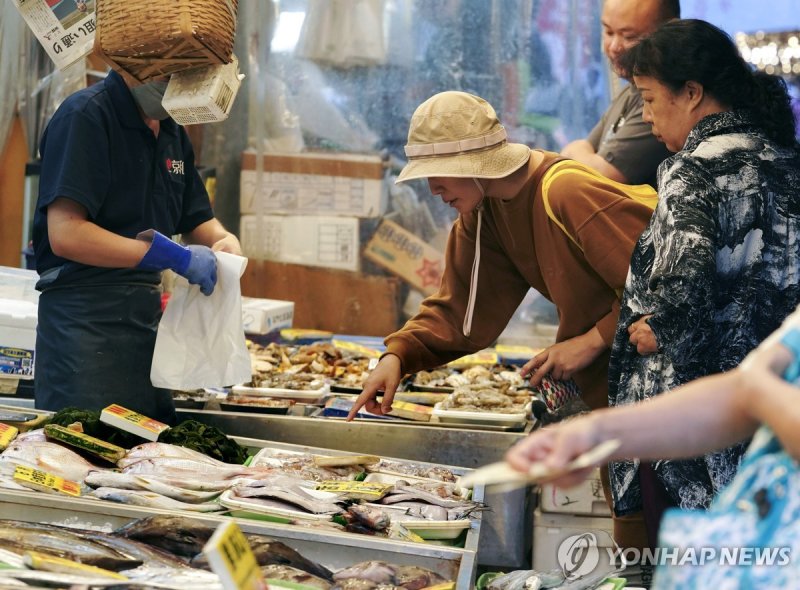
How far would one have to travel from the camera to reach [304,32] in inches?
289

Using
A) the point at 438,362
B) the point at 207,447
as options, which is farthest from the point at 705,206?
the point at 207,447

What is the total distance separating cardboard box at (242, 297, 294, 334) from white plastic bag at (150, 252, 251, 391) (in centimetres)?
195

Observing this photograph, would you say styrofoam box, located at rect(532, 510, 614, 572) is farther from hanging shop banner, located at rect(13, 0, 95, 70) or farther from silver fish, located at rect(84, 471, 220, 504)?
hanging shop banner, located at rect(13, 0, 95, 70)

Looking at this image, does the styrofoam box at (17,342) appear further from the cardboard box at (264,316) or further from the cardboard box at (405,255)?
the cardboard box at (405,255)

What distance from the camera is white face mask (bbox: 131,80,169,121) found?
3596 millimetres

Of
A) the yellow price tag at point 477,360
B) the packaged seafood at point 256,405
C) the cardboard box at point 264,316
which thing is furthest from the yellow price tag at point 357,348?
the packaged seafood at point 256,405

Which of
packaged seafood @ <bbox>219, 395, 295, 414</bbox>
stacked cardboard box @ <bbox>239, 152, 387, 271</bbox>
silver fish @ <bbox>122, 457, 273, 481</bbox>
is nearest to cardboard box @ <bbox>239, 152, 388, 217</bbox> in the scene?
stacked cardboard box @ <bbox>239, 152, 387, 271</bbox>

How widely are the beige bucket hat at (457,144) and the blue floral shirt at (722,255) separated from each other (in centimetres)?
71

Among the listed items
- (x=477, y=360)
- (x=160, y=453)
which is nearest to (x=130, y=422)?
(x=160, y=453)

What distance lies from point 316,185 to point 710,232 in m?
4.90

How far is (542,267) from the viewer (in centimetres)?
348

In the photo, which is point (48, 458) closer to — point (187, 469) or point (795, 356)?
point (187, 469)

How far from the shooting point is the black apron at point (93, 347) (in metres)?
3.67

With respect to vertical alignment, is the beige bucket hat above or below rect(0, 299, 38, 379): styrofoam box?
above
